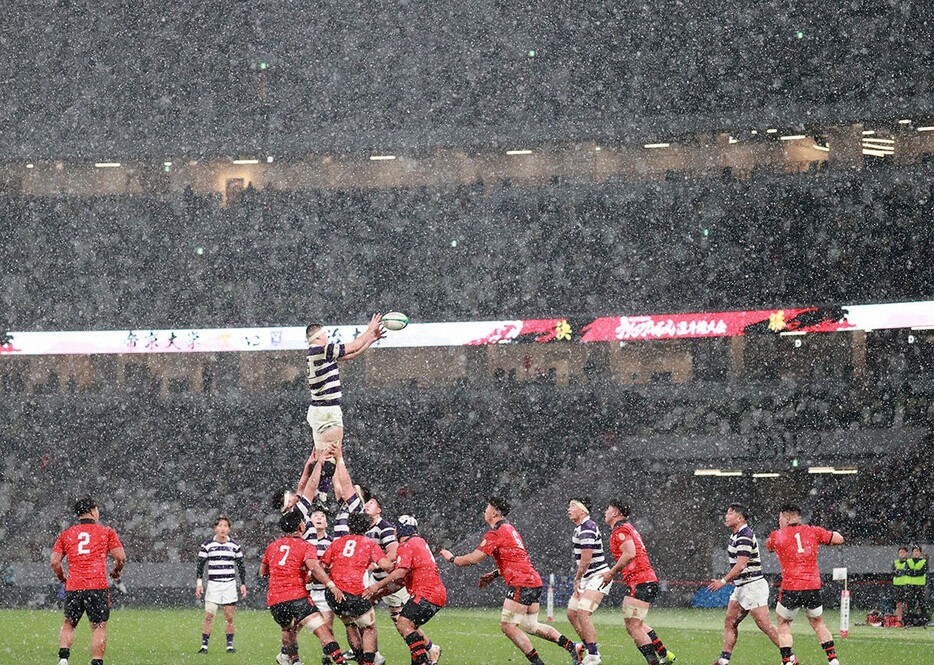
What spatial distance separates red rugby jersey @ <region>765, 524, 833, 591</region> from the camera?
49.8 ft

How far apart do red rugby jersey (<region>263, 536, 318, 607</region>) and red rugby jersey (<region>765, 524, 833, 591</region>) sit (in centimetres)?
526

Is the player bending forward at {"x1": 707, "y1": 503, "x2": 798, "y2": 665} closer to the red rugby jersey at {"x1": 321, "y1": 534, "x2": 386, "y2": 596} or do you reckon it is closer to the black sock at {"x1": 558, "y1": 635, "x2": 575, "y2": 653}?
the black sock at {"x1": 558, "y1": 635, "x2": 575, "y2": 653}

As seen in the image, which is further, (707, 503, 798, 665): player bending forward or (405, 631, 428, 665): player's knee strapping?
(707, 503, 798, 665): player bending forward

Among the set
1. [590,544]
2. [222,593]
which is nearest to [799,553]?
[590,544]

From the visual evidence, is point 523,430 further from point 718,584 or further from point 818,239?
point 718,584

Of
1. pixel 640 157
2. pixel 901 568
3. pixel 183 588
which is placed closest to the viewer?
pixel 901 568

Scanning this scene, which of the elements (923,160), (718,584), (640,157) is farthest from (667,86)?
(718,584)

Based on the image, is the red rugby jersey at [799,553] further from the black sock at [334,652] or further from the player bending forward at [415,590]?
the black sock at [334,652]

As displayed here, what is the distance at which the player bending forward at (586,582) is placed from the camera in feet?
50.6

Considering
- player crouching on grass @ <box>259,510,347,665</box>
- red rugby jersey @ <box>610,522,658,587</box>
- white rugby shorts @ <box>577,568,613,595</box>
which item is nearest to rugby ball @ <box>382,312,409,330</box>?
player crouching on grass @ <box>259,510,347,665</box>

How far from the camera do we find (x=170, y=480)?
3766 cm

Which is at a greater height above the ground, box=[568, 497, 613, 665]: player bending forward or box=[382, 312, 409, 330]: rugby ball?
box=[382, 312, 409, 330]: rugby ball

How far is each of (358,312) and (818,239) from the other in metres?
13.2

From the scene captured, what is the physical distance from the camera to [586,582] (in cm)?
1560
